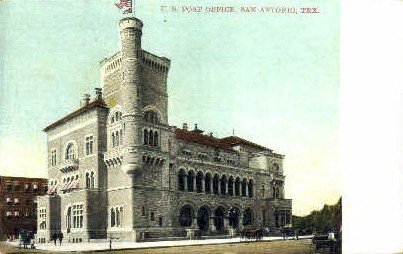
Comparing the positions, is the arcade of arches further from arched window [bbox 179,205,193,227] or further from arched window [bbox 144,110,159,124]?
arched window [bbox 144,110,159,124]

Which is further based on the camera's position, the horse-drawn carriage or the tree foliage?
the horse-drawn carriage

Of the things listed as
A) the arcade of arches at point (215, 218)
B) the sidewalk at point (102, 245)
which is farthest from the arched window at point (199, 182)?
the sidewalk at point (102, 245)

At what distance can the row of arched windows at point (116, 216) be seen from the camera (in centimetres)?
923

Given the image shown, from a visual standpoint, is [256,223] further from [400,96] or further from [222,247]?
[400,96]

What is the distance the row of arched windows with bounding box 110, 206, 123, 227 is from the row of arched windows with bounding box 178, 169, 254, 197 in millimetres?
1044

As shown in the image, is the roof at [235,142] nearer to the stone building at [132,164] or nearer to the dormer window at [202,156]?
the stone building at [132,164]

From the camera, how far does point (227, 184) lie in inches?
393

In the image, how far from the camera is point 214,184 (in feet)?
32.8

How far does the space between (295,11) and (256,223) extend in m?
3.45

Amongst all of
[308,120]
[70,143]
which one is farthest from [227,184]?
[70,143]

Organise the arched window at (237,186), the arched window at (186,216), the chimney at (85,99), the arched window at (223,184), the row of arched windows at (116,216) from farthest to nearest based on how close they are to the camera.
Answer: the arched window at (223,184) → the arched window at (237,186) → the arched window at (186,216) → the row of arched windows at (116,216) → the chimney at (85,99)

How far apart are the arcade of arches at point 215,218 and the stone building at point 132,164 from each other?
0.06 feet

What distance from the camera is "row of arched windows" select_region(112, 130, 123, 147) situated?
30.5 ft

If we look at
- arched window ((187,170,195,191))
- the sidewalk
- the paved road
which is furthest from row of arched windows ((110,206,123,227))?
arched window ((187,170,195,191))
